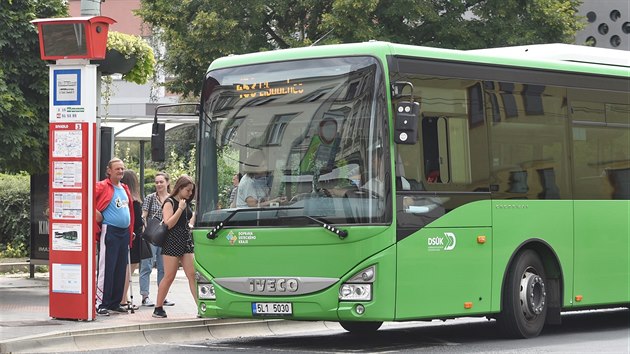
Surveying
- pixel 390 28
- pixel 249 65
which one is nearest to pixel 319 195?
pixel 249 65

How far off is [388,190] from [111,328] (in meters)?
3.52

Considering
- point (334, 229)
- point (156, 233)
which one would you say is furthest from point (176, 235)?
point (334, 229)

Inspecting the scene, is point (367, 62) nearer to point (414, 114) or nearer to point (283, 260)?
point (414, 114)

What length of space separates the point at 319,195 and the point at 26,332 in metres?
3.50

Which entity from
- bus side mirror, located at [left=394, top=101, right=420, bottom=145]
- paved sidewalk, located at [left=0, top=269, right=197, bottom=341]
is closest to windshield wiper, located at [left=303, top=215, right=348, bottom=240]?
bus side mirror, located at [left=394, top=101, right=420, bottom=145]

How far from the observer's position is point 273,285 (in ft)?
42.5

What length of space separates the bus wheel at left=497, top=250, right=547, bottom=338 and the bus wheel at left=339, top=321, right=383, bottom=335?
176cm

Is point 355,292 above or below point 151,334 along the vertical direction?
above

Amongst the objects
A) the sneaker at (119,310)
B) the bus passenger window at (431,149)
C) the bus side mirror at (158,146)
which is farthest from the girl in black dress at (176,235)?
the bus passenger window at (431,149)

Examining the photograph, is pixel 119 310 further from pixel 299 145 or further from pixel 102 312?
pixel 299 145

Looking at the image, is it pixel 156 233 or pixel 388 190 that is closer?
pixel 388 190

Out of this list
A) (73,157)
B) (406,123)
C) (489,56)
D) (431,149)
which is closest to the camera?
(406,123)

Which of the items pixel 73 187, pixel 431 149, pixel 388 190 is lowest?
pixel 388 190

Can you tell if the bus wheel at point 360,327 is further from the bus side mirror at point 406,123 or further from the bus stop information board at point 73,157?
the bus side mirror at point 406,123
